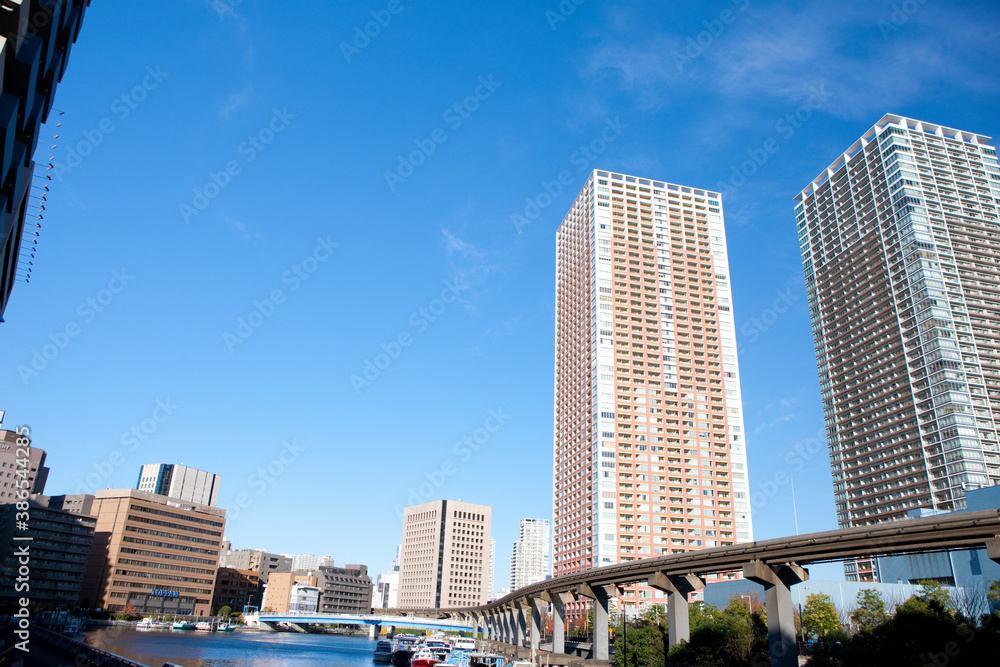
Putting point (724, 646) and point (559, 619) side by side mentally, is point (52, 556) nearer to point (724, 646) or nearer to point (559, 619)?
point (559, 619)

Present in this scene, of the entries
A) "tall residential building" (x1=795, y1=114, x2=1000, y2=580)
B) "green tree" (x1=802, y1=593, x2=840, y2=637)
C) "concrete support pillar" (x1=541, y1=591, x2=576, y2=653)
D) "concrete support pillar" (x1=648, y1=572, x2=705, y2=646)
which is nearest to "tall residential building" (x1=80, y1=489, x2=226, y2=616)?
"concrete support pillar" (x1=541, y1=591, x2=576, y2=653)

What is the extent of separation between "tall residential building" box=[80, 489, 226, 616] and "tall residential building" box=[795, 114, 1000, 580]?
16988 centimetres

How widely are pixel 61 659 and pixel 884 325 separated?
16341 cm

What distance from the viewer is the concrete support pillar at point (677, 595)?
56094 millimetres

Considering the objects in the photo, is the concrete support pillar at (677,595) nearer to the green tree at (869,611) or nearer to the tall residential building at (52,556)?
the green tree at (869,611)

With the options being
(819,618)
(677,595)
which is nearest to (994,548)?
(677,595)

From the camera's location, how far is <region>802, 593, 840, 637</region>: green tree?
7112cm

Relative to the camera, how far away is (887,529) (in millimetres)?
39719

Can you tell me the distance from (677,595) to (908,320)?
400ft

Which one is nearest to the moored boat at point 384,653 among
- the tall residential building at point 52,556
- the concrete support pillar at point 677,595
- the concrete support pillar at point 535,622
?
the concrete support pillar at point 535,622

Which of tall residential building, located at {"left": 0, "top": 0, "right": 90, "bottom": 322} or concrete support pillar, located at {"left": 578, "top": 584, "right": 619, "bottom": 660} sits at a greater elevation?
tall residential building, located at {"left": 0, "top": 0, "right": 90, "bottom": 322}

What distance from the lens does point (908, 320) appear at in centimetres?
14800

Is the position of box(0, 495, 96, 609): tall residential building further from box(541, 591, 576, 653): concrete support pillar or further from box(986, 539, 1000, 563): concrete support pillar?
box(986, 539, 1000, 563): concrete support pillar

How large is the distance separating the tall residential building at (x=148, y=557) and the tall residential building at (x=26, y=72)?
168m
